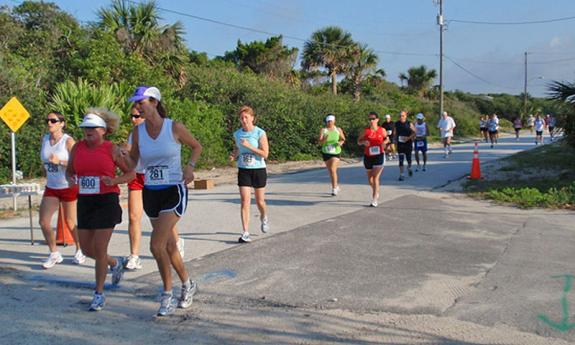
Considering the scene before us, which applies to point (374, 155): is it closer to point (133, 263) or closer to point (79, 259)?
point (133, 263)

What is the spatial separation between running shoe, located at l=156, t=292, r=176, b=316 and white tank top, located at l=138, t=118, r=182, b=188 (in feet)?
3.18

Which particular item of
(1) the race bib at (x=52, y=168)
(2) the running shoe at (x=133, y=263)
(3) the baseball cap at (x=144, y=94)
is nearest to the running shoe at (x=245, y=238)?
(2) the running shoe at (x=133, y=263)

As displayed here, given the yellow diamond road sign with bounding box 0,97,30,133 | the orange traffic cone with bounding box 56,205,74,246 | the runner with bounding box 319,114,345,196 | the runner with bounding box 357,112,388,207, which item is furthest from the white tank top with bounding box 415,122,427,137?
the orange traffic cone with bounding box 56,205,74,246

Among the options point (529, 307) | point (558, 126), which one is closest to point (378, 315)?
point (529, 307)

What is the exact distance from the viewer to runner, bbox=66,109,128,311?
548 cm

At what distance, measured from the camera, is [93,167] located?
5.54m

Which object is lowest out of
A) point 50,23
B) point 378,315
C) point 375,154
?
point 378,315

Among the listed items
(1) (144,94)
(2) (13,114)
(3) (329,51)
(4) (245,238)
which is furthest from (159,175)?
(3) (329,51)

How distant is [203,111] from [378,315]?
55.4ft

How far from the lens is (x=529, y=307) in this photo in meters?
5.32

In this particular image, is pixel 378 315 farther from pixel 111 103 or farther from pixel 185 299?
pixel 111 103

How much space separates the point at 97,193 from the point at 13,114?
7.54m

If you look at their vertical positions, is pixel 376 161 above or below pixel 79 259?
above

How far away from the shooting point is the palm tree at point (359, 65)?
44312 mm
